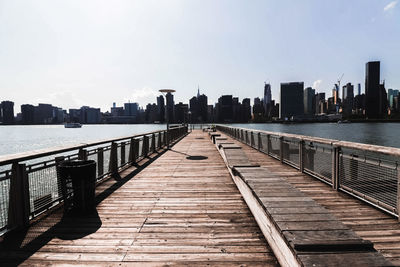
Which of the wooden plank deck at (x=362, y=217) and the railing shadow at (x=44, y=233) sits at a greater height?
the wooden plank deck at (x=362, y=217)

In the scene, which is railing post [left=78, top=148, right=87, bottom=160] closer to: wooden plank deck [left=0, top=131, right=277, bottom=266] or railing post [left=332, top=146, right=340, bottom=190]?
wooden plank deck [left=0, top=131, right=277, bottom=266]

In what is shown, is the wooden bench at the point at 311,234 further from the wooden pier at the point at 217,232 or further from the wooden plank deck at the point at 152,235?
the wooden plank deck at the point at 152,235

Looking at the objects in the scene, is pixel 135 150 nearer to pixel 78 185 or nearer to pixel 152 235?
pixel 78 185

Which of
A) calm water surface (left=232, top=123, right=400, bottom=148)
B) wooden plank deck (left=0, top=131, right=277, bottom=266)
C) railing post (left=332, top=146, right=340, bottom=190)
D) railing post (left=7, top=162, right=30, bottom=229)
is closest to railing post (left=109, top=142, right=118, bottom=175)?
wooden plank deck (left=0, top=131, right=277, bottom=266)

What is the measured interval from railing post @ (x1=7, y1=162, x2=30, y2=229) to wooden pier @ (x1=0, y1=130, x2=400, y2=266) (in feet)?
0.67

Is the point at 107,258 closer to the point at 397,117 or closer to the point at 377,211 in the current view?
the point at 377,211

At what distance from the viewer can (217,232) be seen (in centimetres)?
357

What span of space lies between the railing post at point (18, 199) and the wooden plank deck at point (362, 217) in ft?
14.0

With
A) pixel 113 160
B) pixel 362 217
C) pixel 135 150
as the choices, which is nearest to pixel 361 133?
pixel 135 150

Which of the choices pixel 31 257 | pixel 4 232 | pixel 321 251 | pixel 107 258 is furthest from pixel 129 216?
pixel 321 251

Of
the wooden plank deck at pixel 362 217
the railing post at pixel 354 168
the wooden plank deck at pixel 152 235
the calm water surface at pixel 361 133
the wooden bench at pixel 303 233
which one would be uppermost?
the railing post at pixel 354 168

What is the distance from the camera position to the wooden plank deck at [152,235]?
9.68 ft

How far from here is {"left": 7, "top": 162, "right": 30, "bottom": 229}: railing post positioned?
12.0 feet

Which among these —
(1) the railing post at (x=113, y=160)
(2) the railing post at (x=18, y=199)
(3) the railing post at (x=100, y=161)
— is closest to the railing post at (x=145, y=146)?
(1) the railing post at (x=113, y=160)
